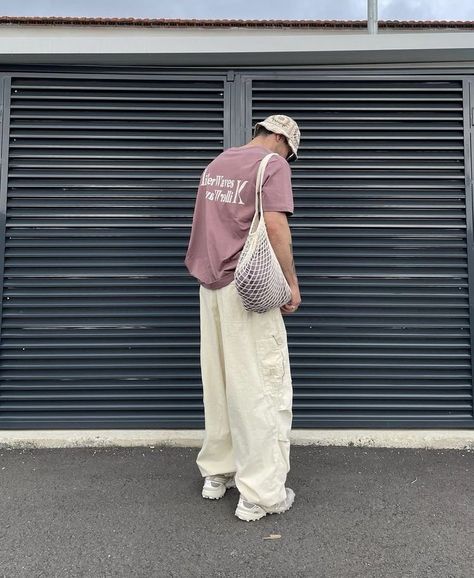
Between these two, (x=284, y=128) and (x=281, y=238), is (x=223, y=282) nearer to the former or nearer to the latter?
(x=281, y=238)

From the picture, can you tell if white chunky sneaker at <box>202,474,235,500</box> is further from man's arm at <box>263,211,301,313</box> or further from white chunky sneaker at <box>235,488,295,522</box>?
man's arm at <box>263,211,301,313</box>

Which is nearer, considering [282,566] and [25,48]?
[282,566]

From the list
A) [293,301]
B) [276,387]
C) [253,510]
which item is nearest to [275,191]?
[293,301]

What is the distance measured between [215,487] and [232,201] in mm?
1535

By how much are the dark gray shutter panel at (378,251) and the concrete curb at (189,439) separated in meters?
0.09

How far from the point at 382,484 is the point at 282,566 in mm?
959

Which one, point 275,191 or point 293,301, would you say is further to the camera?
point 293,301

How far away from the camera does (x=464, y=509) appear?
2291 millimetres

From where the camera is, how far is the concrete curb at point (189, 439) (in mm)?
3049

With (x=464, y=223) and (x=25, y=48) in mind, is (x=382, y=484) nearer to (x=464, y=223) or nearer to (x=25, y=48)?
(x=464, y=223)

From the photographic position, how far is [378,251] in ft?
10.4

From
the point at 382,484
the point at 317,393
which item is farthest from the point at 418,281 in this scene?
the point at 382,484

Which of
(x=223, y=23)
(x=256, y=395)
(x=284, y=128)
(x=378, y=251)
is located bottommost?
(x=256, y=395)

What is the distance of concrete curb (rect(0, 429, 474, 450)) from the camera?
120 inches
